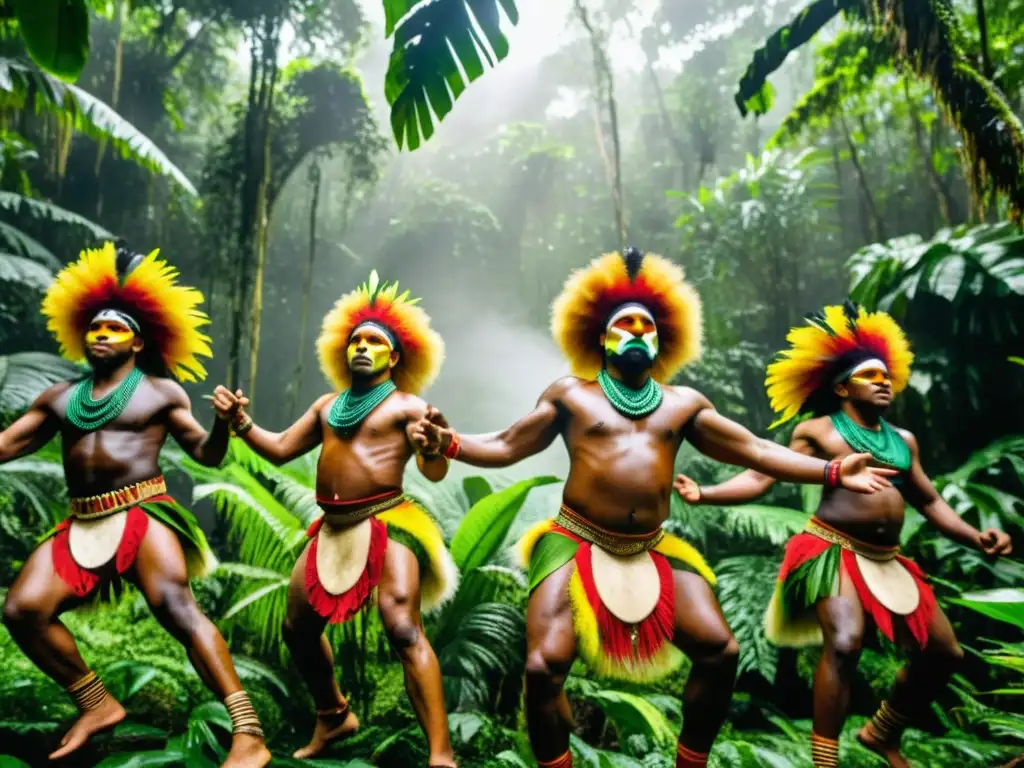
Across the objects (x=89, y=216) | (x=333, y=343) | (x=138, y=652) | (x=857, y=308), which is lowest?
(x=138, y=652)

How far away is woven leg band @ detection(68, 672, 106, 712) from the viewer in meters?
2.15

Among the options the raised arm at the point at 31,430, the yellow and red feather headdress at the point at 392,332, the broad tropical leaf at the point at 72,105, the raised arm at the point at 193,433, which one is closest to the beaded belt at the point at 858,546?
the yellow and red feather headdress at the point at 392,332

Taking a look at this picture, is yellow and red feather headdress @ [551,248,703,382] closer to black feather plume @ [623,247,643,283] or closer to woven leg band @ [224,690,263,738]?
black feather plume @ [623,247,643,283]

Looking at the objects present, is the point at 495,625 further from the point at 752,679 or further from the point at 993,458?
the point at 993,458

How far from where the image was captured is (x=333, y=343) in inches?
101

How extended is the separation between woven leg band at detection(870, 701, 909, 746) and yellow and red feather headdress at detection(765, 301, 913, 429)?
47.0 inches

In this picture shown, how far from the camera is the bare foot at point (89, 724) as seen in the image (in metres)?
2.07

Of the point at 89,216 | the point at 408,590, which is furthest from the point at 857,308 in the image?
the point at 89,216

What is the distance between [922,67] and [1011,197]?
890mm

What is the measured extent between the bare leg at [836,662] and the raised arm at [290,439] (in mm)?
2024

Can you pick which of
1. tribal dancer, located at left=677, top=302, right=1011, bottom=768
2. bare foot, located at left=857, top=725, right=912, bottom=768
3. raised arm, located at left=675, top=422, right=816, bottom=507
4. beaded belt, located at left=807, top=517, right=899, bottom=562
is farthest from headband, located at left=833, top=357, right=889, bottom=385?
bare foot, located at left=857, top=725, right=912, bottom=768

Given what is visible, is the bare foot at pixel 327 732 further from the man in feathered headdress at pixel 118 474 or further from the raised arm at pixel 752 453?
the raised arm at pixel 752 453

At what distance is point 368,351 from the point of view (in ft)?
7.83

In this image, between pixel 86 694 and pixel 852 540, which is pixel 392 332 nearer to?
pixel 86 694
